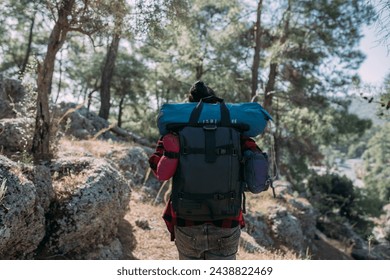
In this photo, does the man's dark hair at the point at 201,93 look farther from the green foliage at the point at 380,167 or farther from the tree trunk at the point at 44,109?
the green foliage at the point at 380,167

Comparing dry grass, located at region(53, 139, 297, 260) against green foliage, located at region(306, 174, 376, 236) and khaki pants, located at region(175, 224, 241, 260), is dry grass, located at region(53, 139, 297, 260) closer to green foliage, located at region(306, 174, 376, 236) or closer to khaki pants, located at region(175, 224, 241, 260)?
khaki pants, located at region(175, 224, 241, 260)

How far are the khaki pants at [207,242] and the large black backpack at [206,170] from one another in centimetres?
12

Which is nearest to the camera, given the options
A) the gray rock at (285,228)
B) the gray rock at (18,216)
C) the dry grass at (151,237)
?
the gray rock at (18,216)

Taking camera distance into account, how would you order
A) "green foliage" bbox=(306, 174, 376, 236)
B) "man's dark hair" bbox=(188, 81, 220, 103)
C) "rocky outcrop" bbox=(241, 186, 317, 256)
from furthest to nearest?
1. "green foliage" bbox=(306, 174, 376, 236)
2. "rocky outcrop" bbox=(241, 186, 317, 256)
3. "man's dark hair" bbox=(188, 81, 220, 103)

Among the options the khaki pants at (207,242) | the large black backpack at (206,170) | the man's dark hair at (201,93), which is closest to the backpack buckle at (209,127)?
the large black backpack at (206,170)

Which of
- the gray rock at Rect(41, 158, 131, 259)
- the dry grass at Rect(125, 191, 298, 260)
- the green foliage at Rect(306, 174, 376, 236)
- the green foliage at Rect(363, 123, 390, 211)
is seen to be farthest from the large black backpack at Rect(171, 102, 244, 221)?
the green foliage at Rect(363, 123, 390, 211)

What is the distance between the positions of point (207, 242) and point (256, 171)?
0.68 metres

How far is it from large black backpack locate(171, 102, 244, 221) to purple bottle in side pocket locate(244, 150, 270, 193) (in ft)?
0.32

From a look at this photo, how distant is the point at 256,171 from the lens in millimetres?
2895

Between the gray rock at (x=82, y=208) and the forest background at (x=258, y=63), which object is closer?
the gray rock at (x=82, y=208)

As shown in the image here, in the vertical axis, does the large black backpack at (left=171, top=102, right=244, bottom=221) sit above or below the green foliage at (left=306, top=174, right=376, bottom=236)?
above

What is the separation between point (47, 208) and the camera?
4633mm

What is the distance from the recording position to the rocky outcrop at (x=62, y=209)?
12.6 ft

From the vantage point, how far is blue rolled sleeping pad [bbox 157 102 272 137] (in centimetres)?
287
